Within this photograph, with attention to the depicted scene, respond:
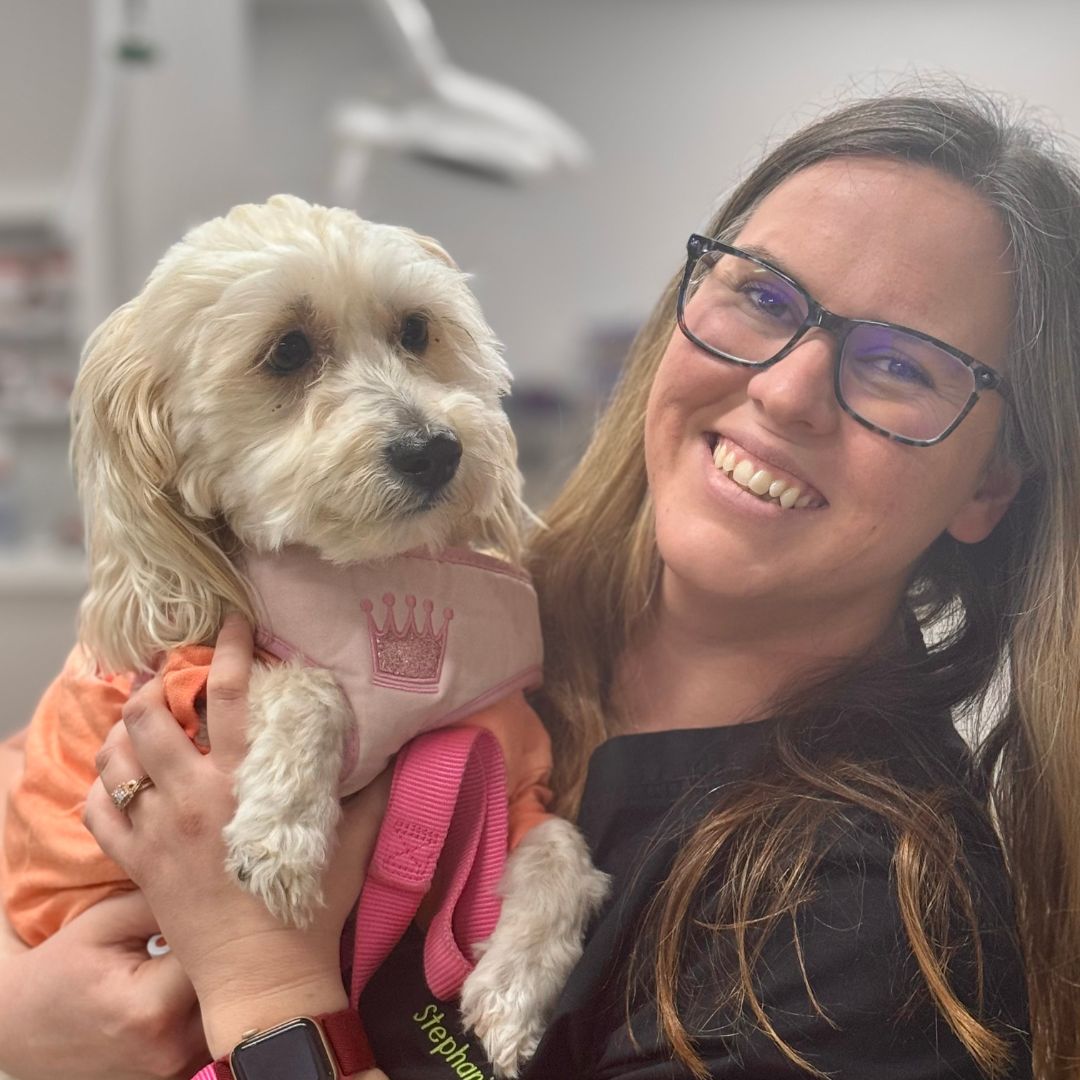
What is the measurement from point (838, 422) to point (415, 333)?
1.37 ft

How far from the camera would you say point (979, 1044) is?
0.80 m

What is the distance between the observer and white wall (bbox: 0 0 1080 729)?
169 cm

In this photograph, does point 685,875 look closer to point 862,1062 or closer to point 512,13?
point 862,1062

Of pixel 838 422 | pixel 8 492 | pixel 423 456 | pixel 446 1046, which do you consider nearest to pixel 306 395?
pixel 423 456

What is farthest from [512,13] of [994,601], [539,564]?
[994,601]

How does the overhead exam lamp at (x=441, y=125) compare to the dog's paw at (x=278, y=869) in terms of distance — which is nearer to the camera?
the dog's paw at (x=278, y=869)

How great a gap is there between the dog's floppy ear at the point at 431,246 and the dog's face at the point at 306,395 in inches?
1.3

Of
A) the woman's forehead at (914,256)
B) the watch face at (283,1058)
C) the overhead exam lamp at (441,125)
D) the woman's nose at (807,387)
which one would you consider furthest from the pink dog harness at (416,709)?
the overhead exam lamp at (441,125)

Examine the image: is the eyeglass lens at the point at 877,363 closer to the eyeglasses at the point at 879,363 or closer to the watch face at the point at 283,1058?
the eyeglasses at the point at 879,363

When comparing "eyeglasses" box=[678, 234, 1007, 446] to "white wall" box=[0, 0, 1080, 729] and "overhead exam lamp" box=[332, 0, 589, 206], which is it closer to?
"white wall" box=[0, 0, 1080, 729]

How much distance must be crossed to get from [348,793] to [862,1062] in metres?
0.47

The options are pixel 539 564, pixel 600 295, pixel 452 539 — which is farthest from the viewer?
pixel 600 295

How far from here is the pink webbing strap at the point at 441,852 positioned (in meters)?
0.91

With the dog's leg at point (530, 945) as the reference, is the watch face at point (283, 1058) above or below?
below
